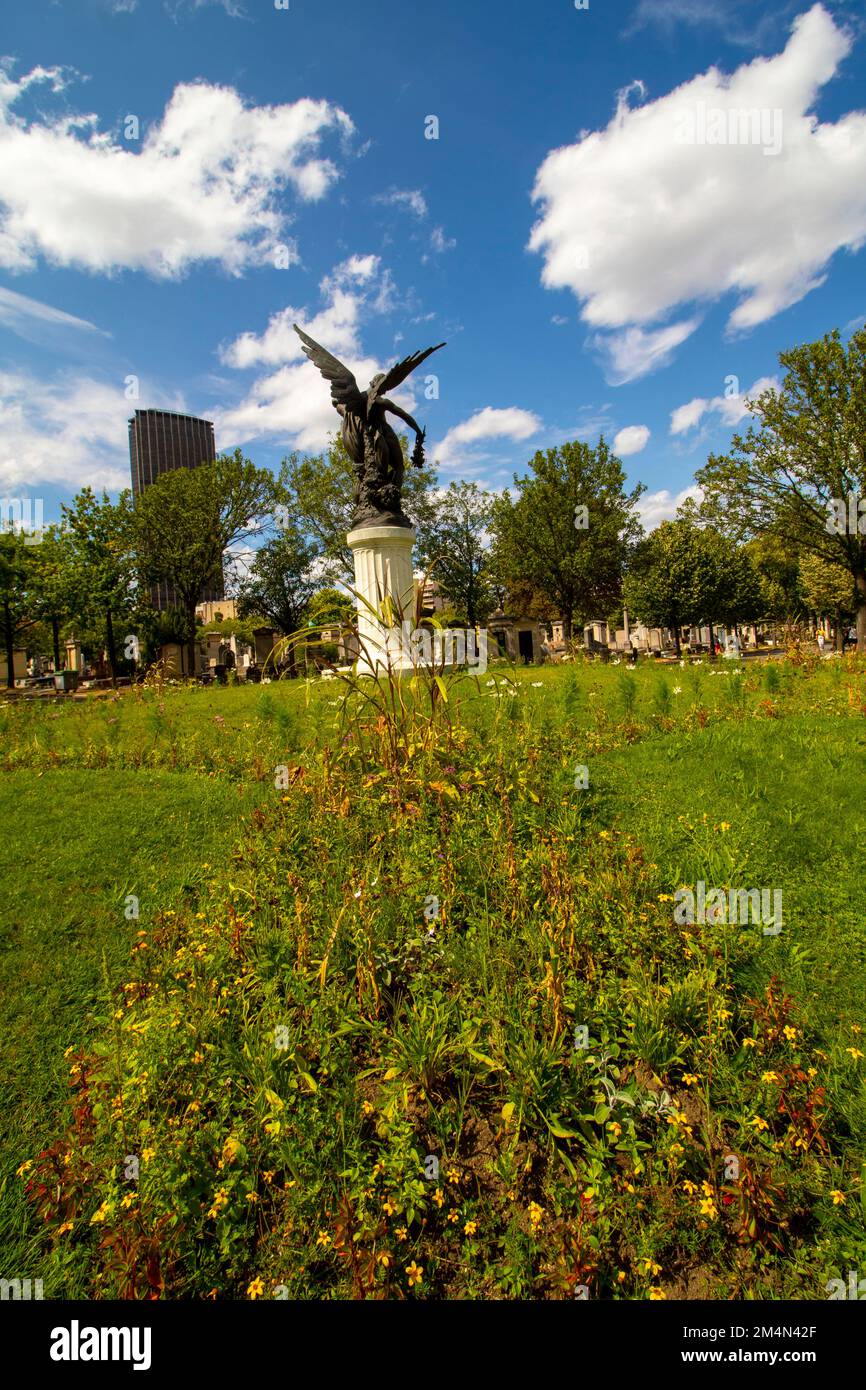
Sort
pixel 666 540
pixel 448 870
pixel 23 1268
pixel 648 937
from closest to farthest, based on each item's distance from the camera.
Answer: pixel 23 1268
pixel 648 937
pixel 448 870
pixel 666 540

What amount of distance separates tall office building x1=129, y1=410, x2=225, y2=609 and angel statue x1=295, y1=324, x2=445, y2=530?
270 feet

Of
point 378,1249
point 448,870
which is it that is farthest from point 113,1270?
point 448,870

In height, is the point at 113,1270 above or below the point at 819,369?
below

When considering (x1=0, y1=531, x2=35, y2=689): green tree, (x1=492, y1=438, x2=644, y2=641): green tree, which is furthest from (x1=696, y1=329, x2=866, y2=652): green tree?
(x1=0, y1=531, x2=35, y2=689): green tree

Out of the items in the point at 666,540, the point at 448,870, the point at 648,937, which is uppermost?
the point at 666,540

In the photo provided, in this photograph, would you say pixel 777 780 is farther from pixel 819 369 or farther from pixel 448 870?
pixel 819 369

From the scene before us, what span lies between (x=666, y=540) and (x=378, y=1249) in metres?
45.4

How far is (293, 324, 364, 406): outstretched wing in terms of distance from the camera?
592 inches

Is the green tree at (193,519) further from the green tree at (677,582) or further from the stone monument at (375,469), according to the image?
the green tree at (677,582)

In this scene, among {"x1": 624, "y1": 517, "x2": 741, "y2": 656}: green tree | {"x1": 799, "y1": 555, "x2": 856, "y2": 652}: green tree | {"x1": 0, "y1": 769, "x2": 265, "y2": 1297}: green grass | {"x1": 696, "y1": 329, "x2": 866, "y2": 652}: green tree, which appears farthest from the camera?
{"x1": 624, "y1": 517, "x2": 741, "y2": 656}: green tree

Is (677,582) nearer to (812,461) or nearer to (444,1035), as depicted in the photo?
(812,461)

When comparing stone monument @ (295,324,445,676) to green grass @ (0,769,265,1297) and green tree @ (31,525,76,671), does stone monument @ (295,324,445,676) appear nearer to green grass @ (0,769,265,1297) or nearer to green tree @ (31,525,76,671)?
green grass @ (0,769,265,1297)
